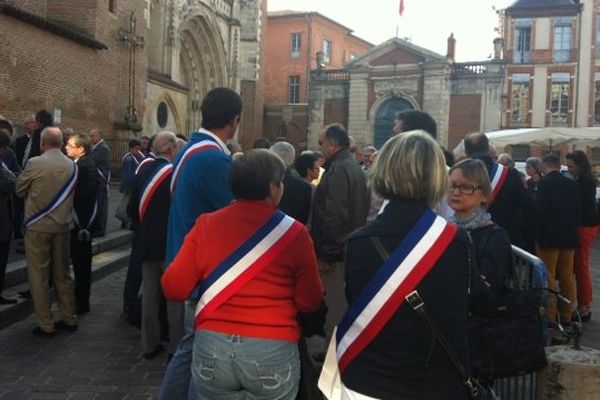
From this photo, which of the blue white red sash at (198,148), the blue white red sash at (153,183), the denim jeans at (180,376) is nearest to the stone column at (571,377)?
the denim jeans at (180,376)

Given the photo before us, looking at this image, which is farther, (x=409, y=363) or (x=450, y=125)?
(x=450, y=125)

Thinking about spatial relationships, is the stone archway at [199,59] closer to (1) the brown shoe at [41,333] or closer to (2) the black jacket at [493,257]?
(1) the brown shoe at [41,333]

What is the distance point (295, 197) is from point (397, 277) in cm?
353

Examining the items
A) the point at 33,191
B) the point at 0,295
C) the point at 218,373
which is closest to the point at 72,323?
the point at 0,295

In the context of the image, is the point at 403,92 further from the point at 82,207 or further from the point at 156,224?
the point at 156,224

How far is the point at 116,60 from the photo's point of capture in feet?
70.3

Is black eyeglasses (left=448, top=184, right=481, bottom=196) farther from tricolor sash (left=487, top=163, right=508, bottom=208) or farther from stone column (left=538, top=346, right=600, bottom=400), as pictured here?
tricolor sash (left=487, top=163, right=508, bottom=208)

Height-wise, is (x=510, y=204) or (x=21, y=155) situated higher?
(x=21, y=155)

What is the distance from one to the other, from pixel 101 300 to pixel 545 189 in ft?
18.4

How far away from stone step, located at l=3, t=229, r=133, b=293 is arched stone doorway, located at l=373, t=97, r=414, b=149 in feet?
96.5

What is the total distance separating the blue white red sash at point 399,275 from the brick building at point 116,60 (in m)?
15.6

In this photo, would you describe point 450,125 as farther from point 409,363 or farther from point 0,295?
point 409,363

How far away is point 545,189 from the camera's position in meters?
7.16

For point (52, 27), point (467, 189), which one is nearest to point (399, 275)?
point (467, 189)
